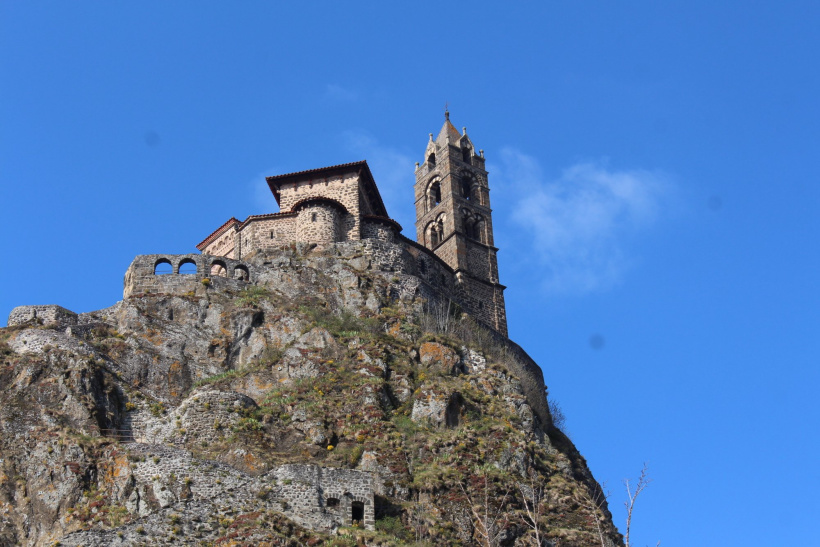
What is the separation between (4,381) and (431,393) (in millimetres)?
20195

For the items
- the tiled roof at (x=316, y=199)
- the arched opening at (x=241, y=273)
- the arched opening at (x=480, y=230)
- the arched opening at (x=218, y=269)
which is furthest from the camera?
the arched opening at (x=480, y=230)

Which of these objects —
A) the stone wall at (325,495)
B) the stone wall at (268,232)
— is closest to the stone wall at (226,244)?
the stone wall at (268,232)

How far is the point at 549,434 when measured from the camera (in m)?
55.9

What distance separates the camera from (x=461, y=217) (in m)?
79.2

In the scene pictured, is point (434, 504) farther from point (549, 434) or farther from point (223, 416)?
point (549, 434)

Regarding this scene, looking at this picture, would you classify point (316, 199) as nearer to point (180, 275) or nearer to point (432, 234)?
point (180, 275)

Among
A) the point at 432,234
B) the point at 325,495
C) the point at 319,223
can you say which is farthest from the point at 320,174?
the point at 325,495

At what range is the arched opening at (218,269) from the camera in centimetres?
6013

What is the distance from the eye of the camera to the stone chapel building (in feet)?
211

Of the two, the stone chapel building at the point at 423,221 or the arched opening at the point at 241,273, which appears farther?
the stone chapel building at the point at 423,221

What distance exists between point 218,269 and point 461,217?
2382cm

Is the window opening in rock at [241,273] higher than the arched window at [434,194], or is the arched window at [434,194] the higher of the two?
the arched window at [434,194]

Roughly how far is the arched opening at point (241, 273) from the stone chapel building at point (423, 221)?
0.60 feet

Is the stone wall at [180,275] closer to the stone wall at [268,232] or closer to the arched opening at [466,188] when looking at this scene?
the stone wall at [268,232]
